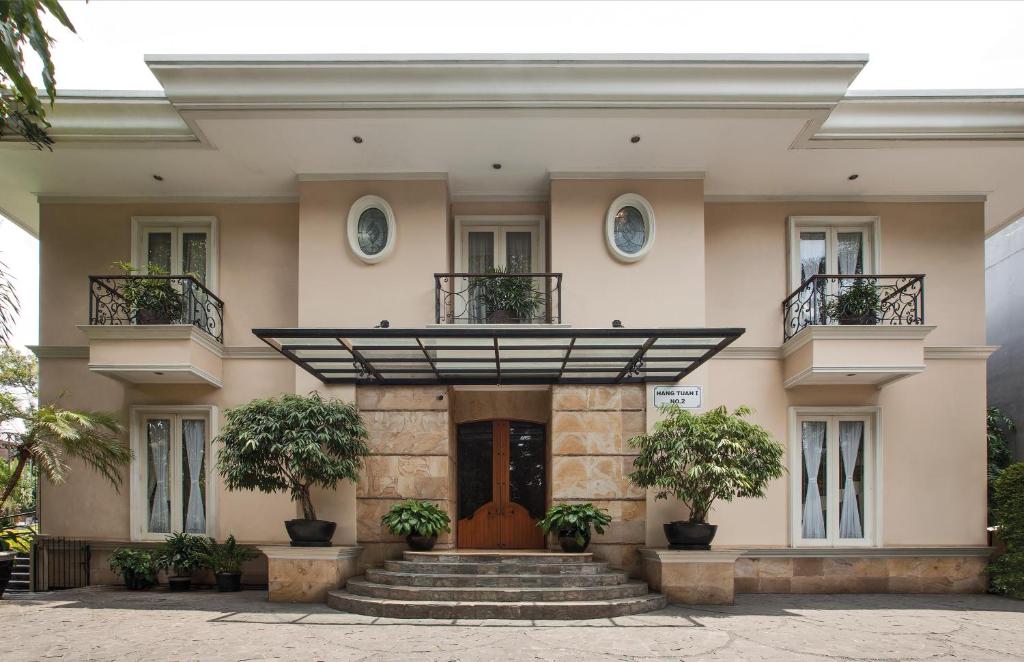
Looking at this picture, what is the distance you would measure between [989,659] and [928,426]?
17.3ft

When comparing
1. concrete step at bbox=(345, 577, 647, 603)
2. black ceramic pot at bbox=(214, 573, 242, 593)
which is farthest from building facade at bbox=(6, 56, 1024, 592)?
concrete step at bbox=(345, 577, 647, 603)

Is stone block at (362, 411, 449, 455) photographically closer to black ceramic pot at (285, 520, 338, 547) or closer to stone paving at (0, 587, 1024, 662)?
black ceramic pot at (285, 520, 338, 547)

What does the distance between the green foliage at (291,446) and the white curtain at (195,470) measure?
6.16ft

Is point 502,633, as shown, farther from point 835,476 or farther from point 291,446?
point 835,476

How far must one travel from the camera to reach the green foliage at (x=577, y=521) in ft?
37.8

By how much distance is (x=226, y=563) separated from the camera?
1217cm

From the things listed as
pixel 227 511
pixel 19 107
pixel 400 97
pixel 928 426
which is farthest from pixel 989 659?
pixel 19 107

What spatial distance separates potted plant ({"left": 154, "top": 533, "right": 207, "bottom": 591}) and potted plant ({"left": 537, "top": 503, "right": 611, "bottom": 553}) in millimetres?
5110

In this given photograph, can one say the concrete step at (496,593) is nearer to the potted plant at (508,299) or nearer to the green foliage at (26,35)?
the potted plant at (508,299)

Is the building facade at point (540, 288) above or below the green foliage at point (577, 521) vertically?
above

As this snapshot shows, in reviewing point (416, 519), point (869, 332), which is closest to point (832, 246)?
point (869, 332)

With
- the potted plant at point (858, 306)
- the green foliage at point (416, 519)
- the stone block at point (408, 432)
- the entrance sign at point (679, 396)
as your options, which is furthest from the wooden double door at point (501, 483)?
the potted plant at point (858, 306)

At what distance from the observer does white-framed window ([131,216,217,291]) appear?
44.2 ft

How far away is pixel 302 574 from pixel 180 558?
222cm
